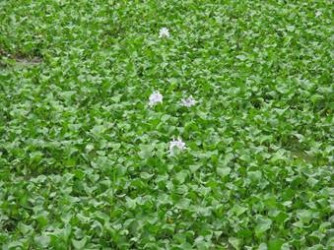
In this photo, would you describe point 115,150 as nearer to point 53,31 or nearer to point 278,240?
point 278,240

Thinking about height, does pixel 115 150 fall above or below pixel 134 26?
above

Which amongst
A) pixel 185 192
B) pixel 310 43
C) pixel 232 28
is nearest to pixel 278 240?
pixel 185 192

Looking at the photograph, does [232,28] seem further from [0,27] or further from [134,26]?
[0,27]

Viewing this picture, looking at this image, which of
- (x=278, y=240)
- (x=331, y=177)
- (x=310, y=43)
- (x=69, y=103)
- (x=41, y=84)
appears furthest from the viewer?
(x=310, y=43)

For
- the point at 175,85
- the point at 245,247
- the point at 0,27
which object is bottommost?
the point at 0,27

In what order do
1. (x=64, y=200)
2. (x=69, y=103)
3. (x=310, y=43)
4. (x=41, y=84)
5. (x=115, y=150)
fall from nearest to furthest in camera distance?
(x=64, y=200)
(x=115, y=150)
(x=69, y=103)
(x=41, y=84)
(x=310, y=43)

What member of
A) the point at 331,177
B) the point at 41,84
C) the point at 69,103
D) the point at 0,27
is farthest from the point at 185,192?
the point at 0,27

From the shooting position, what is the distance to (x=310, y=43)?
6352mm

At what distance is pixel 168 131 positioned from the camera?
4.57 metres

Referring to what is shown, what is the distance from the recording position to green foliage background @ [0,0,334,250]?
3.53 m

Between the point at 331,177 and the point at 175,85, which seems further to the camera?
the point at 175,85

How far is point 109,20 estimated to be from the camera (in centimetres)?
735

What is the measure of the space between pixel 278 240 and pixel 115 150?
144 centimetres

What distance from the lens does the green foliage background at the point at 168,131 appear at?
139 inches
